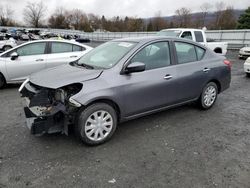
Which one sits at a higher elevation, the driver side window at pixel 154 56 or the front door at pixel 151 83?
the driver side window at pixel 154 56

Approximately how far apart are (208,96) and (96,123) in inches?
108

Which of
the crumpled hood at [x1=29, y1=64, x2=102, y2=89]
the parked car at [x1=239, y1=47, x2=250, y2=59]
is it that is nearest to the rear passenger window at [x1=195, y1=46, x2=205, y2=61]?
the crumpled hood at [x1=29, y1=64, x2=102, y2=89]

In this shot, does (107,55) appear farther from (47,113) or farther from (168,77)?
(47,113)

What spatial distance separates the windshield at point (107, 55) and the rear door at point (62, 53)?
2900mm

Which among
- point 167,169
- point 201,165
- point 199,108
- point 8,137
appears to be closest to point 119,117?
point 167,169

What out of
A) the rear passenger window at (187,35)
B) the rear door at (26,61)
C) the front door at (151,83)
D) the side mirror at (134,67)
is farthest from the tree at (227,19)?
the side mirror at (134,67)

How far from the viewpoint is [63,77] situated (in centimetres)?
338

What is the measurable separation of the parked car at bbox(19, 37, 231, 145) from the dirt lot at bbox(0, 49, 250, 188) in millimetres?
329

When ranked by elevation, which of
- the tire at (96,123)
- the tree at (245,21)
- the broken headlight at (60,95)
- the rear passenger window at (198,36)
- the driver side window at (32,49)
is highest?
the tree at (245,21)

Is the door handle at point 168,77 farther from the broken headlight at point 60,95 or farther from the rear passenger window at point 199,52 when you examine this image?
the broken headlight at point 60,95

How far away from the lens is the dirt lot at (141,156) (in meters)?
2.66

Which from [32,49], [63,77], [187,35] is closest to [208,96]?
[63,77]

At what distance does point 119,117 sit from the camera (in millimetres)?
3625

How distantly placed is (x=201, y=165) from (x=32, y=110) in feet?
8.24
